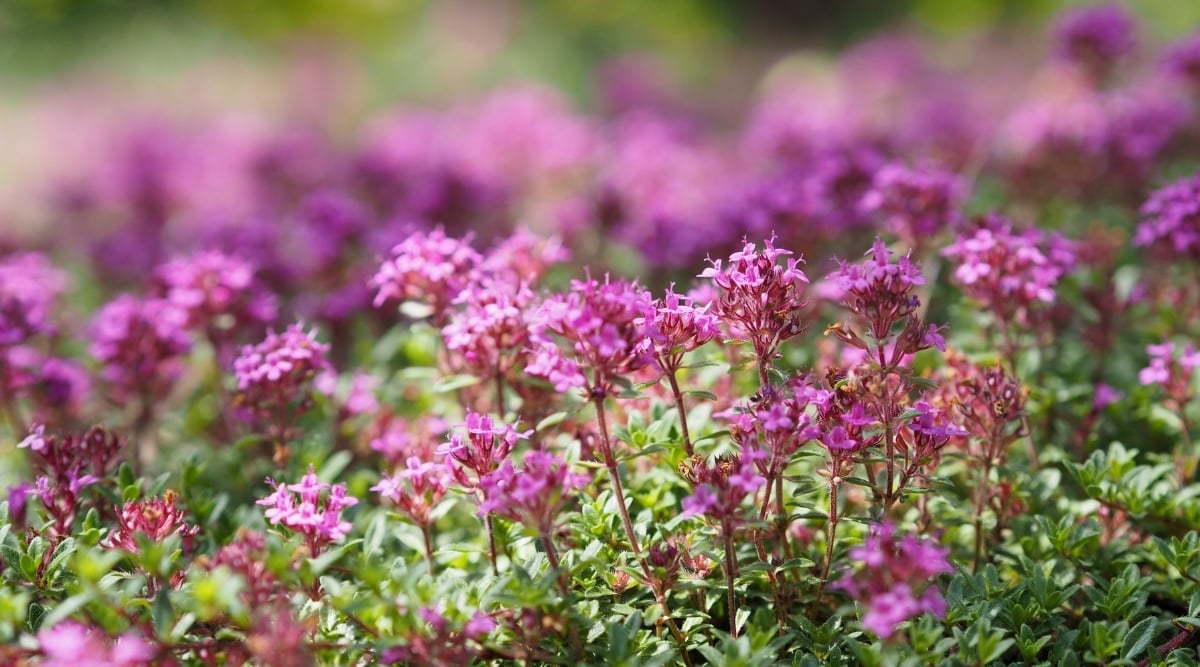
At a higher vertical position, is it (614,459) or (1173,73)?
(1173,73)

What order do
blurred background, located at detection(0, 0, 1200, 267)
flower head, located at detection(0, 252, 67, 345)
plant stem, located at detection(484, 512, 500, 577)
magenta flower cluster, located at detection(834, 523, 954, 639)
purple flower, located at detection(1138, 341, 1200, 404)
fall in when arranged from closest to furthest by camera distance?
magenta flower cluster, located at detection(834, 523, 954, 639) → plant stem, located at detection(484, 512, 500, 577) → purple flower, located at detection(1138, 341, 1200, 404) → flower head, located at detection(0, 252, 67, 345) → blurred background, located at detection(0, 0, 1200, 267)

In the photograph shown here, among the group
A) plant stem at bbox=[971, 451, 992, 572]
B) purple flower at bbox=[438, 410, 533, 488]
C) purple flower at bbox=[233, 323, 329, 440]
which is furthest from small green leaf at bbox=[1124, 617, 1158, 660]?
purple flower at bbox=[233, 323, 329, 440]

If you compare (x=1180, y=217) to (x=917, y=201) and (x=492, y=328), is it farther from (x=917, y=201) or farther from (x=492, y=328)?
(x=492, y=328)

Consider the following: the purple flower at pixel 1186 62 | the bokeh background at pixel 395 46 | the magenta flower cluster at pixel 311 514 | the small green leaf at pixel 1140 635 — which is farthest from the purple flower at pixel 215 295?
the bokeh background at pixel 395 46

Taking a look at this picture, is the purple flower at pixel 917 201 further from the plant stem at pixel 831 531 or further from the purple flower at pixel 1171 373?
the plant stem at pixel 831 531

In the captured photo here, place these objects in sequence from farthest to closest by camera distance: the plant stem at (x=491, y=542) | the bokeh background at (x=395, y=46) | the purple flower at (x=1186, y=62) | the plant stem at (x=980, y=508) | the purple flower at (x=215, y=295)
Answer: the bokeh background at (x=395, y=46) < the purple flower at (x=1186, y=62) < the purple flower at (x=215, y=295) < the plant stem at (x=980, y=508) < the plant stem at (x=491, y=542)

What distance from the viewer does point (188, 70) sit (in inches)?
597

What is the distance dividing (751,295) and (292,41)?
1537 cm

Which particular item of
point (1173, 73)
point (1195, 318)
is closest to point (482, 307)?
point (1195, 318)

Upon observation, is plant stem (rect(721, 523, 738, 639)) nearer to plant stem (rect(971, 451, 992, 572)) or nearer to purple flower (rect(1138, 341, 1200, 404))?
plant stem (rect(971, 451, 992, 572))

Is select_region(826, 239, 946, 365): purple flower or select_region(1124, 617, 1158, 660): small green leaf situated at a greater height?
select_region(826, 239, 946, 365): purple flower

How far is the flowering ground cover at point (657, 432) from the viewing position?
2422 millimetres

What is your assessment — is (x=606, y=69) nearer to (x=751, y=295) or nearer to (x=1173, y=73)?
(x=1173, y=73)

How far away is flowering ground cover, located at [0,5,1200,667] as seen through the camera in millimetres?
2422
